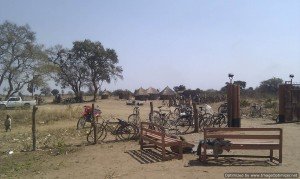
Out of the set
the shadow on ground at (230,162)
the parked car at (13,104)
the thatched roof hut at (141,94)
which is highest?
the thatched roof hut at (141,94)

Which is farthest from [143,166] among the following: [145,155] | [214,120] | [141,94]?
[141,94]

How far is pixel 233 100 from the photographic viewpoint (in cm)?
1973

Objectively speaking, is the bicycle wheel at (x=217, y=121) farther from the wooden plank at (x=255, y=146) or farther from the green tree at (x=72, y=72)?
the green tree at (x=72, y=72)

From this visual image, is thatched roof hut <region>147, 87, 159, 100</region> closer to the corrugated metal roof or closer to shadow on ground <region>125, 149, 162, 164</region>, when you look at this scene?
the corrugated metal roof

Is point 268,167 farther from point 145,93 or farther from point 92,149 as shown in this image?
point 145,93

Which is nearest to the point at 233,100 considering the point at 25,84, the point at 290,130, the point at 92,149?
the point at 290,130

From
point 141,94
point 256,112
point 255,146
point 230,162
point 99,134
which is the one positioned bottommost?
point 230,162

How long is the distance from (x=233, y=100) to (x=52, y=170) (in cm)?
1093

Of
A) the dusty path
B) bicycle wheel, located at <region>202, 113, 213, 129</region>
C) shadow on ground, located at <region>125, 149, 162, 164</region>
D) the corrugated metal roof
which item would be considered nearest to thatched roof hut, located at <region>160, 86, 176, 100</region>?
the corrugated metal roof

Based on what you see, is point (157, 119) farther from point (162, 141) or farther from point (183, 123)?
point (162, 141)

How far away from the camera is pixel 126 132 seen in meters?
16.8

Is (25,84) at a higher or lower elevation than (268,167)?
higher

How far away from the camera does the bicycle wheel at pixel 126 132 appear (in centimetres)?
1672

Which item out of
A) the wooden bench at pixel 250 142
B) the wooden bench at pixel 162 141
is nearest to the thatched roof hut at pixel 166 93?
the wooden bench at pixel 162 141
